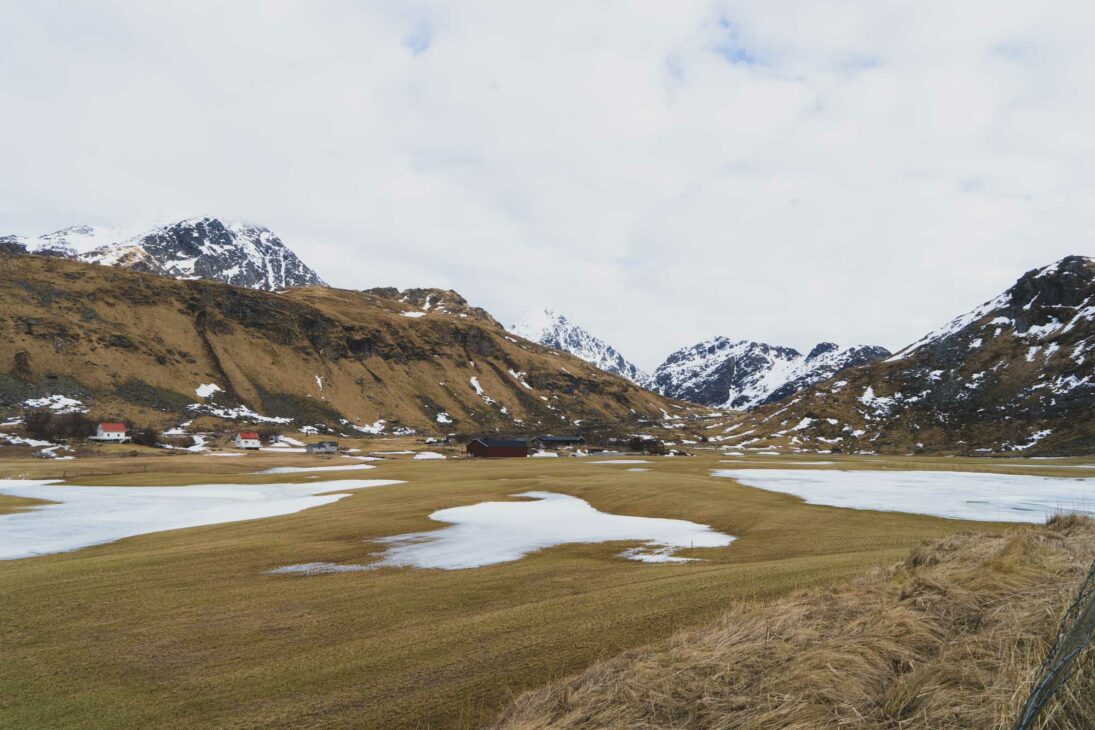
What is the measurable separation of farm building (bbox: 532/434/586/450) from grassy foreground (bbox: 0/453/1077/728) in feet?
490

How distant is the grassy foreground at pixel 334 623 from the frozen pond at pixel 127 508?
573 centimetres

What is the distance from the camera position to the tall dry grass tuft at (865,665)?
5008 mm

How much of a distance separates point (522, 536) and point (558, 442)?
157452 mm

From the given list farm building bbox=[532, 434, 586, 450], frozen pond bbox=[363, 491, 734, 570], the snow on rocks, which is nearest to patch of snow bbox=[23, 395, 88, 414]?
the snow on rocks

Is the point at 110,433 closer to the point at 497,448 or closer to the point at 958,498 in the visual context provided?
the point at 497,448

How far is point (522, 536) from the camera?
22500 millimetres

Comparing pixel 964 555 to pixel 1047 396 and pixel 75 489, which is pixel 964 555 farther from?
pixel 1047 396

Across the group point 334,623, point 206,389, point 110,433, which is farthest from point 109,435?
point 334,623

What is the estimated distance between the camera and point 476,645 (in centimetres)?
944

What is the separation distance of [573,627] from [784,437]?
197104 millimetres

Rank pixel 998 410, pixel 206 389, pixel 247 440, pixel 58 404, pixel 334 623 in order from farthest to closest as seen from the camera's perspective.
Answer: pixel 206 389, pixel 998 410, pixel 58 404, pixel 247 440, pixel 334 623

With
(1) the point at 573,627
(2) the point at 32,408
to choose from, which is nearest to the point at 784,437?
(1) the point at 573,627

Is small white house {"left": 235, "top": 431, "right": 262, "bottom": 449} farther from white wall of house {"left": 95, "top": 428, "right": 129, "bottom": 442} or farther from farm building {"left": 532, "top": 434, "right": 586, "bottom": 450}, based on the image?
farm building {"left": 532, "top": 434, "right": 586, "bottom": 450}

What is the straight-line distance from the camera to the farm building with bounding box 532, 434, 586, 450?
170150 millimetres
